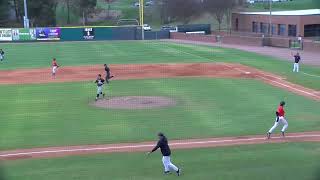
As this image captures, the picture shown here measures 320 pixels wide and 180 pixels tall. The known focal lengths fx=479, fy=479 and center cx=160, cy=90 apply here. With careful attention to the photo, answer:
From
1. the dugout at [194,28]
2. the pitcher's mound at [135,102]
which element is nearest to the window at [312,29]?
the pitcher's mound at [135,102]

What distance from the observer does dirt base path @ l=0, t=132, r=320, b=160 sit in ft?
36.7

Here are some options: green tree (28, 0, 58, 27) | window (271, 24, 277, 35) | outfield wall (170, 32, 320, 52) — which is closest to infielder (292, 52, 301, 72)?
outfield wall (170, 32, 320, 52)

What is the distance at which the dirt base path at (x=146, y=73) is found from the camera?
23.2 meters

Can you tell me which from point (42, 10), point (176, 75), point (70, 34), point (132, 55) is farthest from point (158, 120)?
point (70, 34)

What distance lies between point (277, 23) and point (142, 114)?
2522cm

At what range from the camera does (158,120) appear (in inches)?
575

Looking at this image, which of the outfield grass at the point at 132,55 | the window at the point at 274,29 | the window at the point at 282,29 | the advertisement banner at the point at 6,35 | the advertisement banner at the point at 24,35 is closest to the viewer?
the outfield grass at the point at 132,55

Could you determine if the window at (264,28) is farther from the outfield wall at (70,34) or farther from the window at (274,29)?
the outfield wall at (70,34)

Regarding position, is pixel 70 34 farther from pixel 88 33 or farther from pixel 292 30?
pixel 292 30

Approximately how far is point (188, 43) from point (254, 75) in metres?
19.2

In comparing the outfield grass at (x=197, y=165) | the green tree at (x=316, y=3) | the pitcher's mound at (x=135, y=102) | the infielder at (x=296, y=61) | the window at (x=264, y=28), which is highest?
the window at (x=264, y=28)

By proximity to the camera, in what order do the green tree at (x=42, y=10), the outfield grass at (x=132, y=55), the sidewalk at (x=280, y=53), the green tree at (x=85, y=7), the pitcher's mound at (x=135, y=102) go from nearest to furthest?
the pitcher's mound at (x=135, y=102) < the outfield grass at (x=132, y=55) < the sidewalk at (x=280, y=53) < the green tree at (x=42, y=10) < the green tree at (x=85, y=7)

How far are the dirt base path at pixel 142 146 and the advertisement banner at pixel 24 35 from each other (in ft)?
108

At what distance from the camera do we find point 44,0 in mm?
33344
